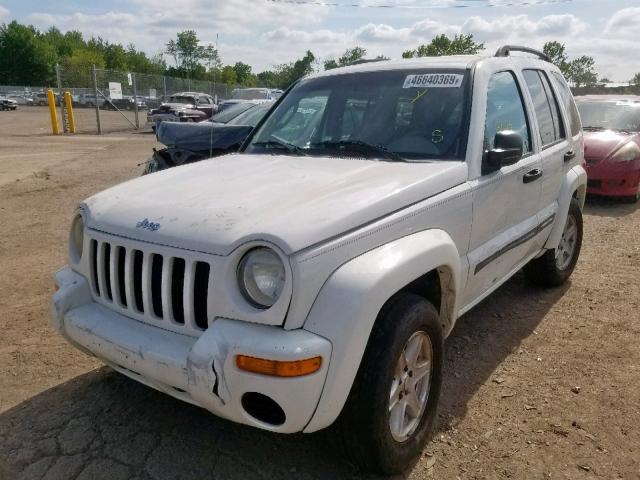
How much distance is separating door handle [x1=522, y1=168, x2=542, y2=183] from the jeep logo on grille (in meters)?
2.36

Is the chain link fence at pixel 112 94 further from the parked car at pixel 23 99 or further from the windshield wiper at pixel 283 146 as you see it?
the parked car at pixel 23 99

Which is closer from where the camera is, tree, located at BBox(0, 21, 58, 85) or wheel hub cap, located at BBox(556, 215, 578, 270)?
wheel hub cap, located at BBox(556, 215, 578, 270)

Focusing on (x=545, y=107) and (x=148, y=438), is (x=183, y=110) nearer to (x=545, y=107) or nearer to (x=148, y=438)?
(x=545, y=107)

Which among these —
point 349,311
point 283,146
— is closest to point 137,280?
point 349,311

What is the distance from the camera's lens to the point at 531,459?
8.67ft

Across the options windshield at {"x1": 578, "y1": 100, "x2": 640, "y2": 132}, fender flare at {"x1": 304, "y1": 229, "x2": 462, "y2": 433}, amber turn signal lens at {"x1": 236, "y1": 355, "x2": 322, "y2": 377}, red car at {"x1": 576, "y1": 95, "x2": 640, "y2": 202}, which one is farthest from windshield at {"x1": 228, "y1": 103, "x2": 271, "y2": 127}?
amber turn signal lens at {"x1": 236, "y1": 355, "x2": 322, "y2": 377}

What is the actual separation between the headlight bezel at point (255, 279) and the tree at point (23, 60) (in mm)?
76255

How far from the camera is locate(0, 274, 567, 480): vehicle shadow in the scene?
2535 millimetres

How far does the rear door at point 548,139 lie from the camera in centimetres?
396

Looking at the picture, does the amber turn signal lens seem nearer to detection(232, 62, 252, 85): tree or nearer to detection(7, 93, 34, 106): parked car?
detection(7, 93, 34, 106): parked car

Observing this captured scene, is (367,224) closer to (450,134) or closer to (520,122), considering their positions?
(450,134)

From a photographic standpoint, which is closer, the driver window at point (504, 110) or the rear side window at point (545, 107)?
the driver window at point (504, 110)

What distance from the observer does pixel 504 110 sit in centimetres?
352

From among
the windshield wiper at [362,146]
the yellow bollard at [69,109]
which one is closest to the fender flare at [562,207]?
the windshield wiper at [362,146]
